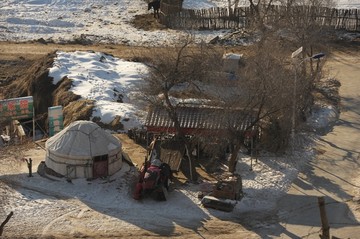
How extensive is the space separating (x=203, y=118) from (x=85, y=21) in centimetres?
2806

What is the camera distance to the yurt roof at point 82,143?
90.2 feet

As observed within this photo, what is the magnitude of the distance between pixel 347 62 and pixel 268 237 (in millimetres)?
24311

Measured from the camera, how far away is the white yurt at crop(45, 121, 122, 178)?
2745 centimetres

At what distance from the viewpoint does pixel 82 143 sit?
2769 centimetres

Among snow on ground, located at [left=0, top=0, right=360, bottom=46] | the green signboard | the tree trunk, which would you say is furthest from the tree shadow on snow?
snow on ground, located at [left=0, top=0, right=360, bottom=46]

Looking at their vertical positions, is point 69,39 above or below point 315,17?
below

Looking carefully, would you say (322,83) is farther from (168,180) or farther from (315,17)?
(168,180)

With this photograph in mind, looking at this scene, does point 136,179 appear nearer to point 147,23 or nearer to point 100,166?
point 100,166

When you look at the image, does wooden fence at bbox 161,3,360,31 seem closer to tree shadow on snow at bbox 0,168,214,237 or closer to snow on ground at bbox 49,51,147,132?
snow on ground at bbox 49,51,147,132

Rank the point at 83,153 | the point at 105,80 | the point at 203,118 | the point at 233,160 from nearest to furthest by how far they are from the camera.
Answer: the point at 83,153
the point at 233,160
the point at 203,118
the point at 105,80

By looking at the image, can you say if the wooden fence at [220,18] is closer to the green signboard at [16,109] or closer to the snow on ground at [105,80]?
the snow on ground at [105,80]

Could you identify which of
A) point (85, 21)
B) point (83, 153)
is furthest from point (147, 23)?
point (83, 153)

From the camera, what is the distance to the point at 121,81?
3822cm

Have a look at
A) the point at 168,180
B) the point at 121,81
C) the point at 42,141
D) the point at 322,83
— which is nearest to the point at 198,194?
the point at 168,180
